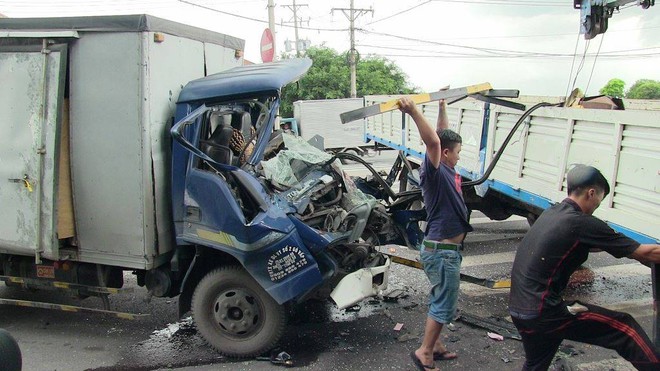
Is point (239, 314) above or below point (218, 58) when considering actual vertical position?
below

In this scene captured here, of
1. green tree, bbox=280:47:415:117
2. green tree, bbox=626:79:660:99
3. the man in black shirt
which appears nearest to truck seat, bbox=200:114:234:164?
the man in black shirt

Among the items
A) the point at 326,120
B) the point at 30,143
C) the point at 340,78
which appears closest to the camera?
the point at 30,143

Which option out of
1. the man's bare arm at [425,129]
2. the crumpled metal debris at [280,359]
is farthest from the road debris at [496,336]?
the man's bare arm at [425,129]

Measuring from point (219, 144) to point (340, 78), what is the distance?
29.0 meters

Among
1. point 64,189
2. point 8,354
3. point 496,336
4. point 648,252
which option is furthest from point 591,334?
point 64,189

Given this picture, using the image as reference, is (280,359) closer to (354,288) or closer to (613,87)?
(354,288)

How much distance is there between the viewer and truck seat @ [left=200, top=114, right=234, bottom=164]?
422cm

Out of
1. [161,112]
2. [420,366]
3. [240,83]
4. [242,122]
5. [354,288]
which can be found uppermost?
[240,83]

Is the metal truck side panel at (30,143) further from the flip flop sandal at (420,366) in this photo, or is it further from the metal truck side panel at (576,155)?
the metal truck side panel at (576,155)

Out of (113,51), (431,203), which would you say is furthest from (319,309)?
(113,51)

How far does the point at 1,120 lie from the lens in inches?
163

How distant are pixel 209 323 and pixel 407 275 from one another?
268 cm

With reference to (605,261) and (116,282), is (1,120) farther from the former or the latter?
(605,261)

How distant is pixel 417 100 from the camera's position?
11.7ft
